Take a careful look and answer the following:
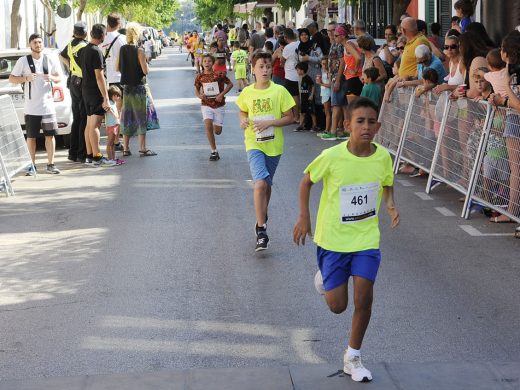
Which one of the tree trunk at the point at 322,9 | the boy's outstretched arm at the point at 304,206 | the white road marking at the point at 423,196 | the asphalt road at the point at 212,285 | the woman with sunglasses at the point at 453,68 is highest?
the tree trunk at the point at 322,9

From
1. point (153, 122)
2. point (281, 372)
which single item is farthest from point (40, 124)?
point (281, 372)

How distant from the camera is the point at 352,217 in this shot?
18.9ft

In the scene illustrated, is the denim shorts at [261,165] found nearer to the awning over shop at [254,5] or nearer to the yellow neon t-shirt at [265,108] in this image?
the yellow neon t-shirt at [265,108]

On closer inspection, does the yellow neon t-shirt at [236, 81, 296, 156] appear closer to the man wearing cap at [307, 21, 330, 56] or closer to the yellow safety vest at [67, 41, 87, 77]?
the yellow safety vest at [67, 41, 87, 77]

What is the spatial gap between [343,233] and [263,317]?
4.96ft

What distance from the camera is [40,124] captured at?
14.6m

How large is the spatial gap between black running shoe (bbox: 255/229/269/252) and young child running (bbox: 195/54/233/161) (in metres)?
6.02

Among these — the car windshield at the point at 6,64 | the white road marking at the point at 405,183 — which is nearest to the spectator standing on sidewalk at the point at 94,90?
the car windshield at the point at 6,64

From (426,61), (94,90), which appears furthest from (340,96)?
(94,90)

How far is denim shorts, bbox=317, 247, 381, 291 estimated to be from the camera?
5.67m

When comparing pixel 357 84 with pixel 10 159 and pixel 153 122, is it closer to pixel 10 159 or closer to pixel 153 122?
pixel 153 122

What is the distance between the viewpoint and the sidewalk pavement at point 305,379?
221 inches

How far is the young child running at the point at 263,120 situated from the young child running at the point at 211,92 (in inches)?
216

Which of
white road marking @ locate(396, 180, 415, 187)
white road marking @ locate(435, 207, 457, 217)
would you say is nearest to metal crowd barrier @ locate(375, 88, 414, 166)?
white road marking @ locate(396, 180, 415, 187)
